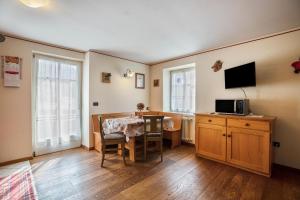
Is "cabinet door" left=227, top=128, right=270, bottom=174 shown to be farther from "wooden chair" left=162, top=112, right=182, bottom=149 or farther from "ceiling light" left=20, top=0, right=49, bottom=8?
"ceiling light" left=20, top=0, right=49, bottom=8

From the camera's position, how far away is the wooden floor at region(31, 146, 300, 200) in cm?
198

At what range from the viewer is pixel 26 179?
90.7 inches

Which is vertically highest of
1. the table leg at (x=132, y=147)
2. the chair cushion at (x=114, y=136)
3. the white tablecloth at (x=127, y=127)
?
the white tablecloth at (x=127, y=127)

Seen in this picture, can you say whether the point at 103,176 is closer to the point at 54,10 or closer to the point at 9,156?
the point at 9,156

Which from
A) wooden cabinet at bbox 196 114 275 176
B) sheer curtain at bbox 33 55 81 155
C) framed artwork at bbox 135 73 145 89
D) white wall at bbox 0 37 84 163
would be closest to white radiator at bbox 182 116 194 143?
wooden cabinet at bbox 196 114 275 176

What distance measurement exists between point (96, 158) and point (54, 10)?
2.65 m

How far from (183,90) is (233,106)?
1679 mm

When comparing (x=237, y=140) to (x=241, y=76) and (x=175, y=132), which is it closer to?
(x=241, y=76)

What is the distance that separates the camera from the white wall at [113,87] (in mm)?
3732

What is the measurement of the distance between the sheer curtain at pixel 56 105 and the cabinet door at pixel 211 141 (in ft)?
9.49

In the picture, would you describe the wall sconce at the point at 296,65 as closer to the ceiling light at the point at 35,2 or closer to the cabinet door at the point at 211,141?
the cabinet door at the point at 211,141

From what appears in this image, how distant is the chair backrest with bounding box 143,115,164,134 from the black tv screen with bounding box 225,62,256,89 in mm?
1548

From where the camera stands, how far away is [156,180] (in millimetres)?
2322

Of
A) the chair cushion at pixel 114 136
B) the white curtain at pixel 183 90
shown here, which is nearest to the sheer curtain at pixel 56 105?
the chair cushion at pixel 114 136
